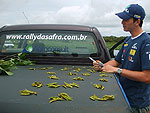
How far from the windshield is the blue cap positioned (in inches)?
52.7

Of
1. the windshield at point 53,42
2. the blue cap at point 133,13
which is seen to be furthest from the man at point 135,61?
the windshield at point 53,42

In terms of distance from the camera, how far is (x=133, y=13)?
2.59 m

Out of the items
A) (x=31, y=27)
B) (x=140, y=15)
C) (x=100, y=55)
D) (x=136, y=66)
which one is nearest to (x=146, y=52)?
(x=136, y=66)

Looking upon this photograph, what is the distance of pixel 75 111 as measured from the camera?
1.61 m

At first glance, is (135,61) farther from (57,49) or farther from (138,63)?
(57,49)

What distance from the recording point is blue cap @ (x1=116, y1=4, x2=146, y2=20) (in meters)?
2.58

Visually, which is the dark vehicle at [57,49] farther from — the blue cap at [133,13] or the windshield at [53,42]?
the blue cap at [133,13]

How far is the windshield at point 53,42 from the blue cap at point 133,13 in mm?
1339

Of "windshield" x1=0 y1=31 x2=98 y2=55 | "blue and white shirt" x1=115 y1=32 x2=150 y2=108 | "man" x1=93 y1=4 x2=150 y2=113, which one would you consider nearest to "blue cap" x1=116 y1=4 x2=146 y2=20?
"man" x1=93 y1=4 x2=150 y2=113

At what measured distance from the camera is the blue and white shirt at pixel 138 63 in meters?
2.38

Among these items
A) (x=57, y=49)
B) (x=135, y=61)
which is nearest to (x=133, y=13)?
(x=135, y=61)

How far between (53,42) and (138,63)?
1.90 metres

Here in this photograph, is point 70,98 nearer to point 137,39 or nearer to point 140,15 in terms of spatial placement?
point 137,39

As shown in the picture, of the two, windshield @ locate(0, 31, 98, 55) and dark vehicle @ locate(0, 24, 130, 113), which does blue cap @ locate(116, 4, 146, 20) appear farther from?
windshield @ locate(0, 31, 98, 55)
